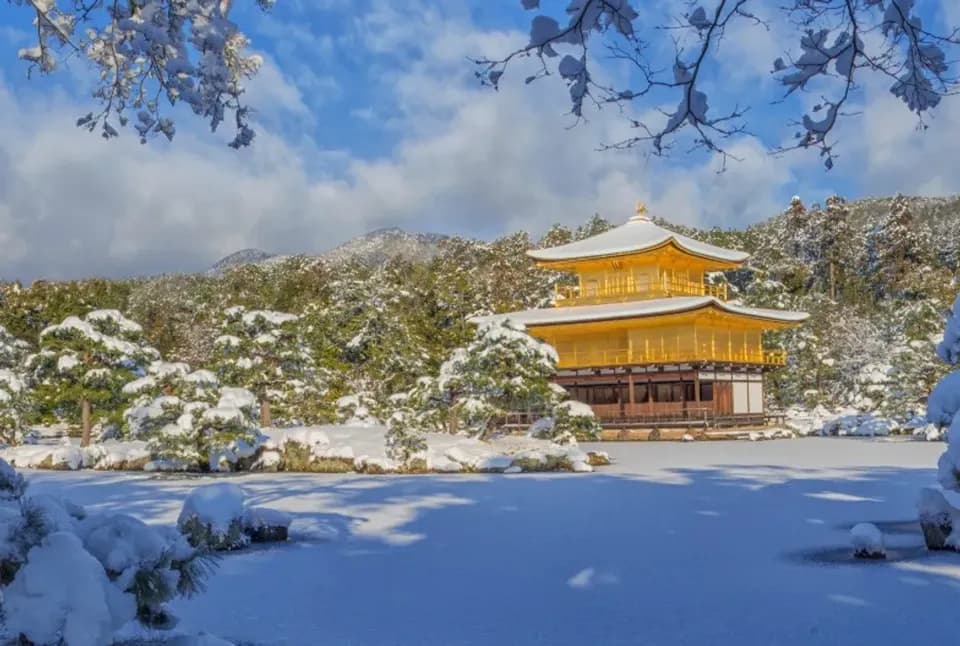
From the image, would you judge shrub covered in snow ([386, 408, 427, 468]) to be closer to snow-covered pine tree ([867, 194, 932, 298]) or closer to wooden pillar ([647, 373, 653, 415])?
wooden pillar ([647, 373, 653, 415])

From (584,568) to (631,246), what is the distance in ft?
70.0

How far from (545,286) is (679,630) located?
106 ft

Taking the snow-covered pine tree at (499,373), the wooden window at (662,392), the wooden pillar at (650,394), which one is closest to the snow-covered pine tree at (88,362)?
the snow-covered pine tree at (499,373)

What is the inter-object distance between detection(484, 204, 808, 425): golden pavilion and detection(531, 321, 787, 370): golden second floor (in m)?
0.03

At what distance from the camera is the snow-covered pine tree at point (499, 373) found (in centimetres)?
1655

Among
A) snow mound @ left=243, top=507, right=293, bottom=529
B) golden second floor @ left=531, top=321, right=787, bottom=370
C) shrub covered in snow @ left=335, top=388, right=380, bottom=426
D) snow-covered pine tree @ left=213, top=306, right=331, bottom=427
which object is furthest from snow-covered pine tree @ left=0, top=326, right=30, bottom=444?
snow mound @ left=243, top=507, right=293, bottom=529

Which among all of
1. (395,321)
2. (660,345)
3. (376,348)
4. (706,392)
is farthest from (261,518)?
(706,392)

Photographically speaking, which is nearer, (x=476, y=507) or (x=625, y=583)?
(x=625, y=583)

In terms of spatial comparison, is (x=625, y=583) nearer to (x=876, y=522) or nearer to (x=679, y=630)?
(x=679, y=630)

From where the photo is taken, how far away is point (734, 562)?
19.7ft

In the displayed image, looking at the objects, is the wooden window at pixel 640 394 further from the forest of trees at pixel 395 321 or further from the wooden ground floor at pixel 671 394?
the forest of trees at pixel 395 321

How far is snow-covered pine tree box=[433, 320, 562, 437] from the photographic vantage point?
651 inches

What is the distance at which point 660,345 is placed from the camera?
82.3 ft

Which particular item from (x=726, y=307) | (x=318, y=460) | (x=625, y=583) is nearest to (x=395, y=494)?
(x=318, y=460)
